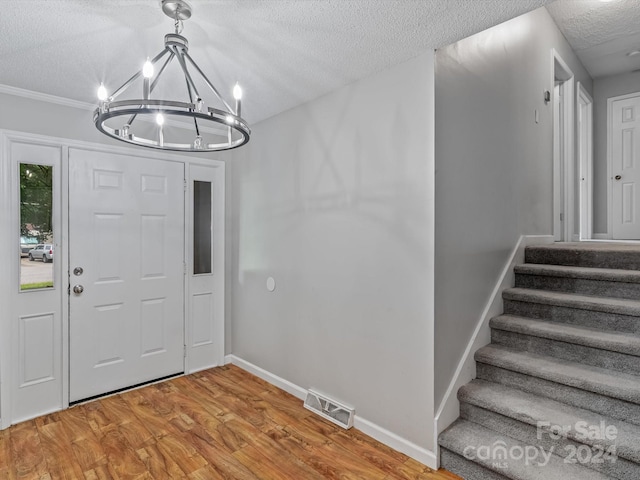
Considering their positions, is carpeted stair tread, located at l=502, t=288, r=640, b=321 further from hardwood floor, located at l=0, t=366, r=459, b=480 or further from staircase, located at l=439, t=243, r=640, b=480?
hardwood floor, located at l=0, t=366, r=459, b=480

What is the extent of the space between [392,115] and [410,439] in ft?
6.63

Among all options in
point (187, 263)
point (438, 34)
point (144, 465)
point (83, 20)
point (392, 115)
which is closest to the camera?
point (83, 20)

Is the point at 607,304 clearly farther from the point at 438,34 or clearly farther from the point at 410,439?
the point at 438,34

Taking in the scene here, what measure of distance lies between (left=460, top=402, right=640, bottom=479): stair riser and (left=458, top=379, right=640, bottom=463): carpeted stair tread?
0.12 ft

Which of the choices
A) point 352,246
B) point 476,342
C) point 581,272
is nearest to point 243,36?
point 352,246

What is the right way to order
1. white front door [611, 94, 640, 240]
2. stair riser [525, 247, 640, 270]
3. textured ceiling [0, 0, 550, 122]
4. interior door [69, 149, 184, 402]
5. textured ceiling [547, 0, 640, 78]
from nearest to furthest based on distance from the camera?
textured ceiling [0, 0, 550, 122] < stair riser [525, 247, 640, 270] < interior door [69, 149, 184, 402] < textured ceiling [547, 0, 640, 78] < white front door [611, 94, 640, 240]

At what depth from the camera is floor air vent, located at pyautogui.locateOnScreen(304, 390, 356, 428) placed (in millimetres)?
2516

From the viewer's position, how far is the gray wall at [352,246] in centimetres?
215

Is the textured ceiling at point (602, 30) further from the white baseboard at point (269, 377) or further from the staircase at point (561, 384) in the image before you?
the white baseboard at point (269, 377)

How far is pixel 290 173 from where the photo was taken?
3.07 meters

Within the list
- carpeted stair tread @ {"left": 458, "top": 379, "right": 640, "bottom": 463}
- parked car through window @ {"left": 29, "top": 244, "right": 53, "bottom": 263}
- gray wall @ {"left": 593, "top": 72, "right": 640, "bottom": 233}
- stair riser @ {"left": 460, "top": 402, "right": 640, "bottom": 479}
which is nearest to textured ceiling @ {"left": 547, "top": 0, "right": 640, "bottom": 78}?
gray wall @ {"left": 593, "top": 72, "right": 640, "bottom": 233}

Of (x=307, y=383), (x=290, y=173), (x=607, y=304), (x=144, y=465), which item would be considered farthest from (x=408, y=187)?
(x=144, y=465)

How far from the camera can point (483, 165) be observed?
2.52 metres

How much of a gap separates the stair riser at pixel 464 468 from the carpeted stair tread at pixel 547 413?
12.9 inches
